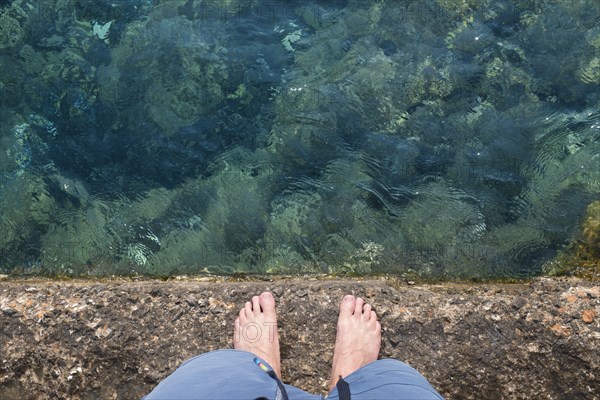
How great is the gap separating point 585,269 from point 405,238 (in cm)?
76

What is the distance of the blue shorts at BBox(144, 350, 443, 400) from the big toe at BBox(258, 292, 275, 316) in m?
0.25

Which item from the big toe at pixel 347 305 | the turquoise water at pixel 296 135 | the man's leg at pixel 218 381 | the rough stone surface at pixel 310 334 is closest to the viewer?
the man's leg at pixel 218 381

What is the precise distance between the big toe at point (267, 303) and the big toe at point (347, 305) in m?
0.28

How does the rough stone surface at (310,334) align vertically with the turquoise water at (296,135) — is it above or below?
below

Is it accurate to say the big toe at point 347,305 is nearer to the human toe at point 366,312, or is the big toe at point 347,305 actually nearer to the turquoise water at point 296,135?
the human toe at point 366,312

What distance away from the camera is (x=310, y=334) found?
2551mm

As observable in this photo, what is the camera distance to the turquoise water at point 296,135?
2887 mm

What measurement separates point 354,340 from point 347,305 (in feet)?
0.54

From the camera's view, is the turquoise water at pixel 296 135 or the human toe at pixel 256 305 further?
the turquoise water at pixel 296 135

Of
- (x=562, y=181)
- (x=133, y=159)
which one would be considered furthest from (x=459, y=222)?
(x=133, y=159)

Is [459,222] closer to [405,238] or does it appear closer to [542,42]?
[405,238]

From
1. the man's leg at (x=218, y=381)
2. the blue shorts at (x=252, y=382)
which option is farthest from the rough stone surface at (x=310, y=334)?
the man's leg at (x=218, y=381)

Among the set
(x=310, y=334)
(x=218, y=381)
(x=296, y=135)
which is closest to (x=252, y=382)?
(x=218, y=381)

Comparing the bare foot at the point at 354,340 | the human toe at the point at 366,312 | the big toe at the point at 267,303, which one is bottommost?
the bare foot at the point at 354,340
